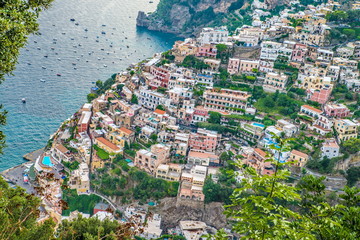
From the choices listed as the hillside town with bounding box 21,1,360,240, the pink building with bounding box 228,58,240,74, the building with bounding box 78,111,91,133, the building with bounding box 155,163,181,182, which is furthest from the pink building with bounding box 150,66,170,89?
the building with bounding box 155,163,181,182

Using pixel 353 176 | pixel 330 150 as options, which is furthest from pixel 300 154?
pixel 353 176

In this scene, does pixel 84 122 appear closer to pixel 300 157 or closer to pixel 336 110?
pixel 300 157

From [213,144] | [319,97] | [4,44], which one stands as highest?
[4,44]

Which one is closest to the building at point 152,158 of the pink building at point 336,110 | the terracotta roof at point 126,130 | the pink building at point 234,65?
the terracotta roof at point 126,130

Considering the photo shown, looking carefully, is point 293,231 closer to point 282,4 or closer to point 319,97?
point 319,97

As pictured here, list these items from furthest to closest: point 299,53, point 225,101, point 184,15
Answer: point 184,15
point 299,53
point 225,101

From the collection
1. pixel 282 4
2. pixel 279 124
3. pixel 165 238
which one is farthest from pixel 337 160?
pixel 282 4

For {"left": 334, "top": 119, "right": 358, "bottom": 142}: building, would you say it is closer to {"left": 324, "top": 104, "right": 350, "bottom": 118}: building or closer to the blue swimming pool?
{"left": 324, "top": 104, "right": 350, "bottom": 118}: building
